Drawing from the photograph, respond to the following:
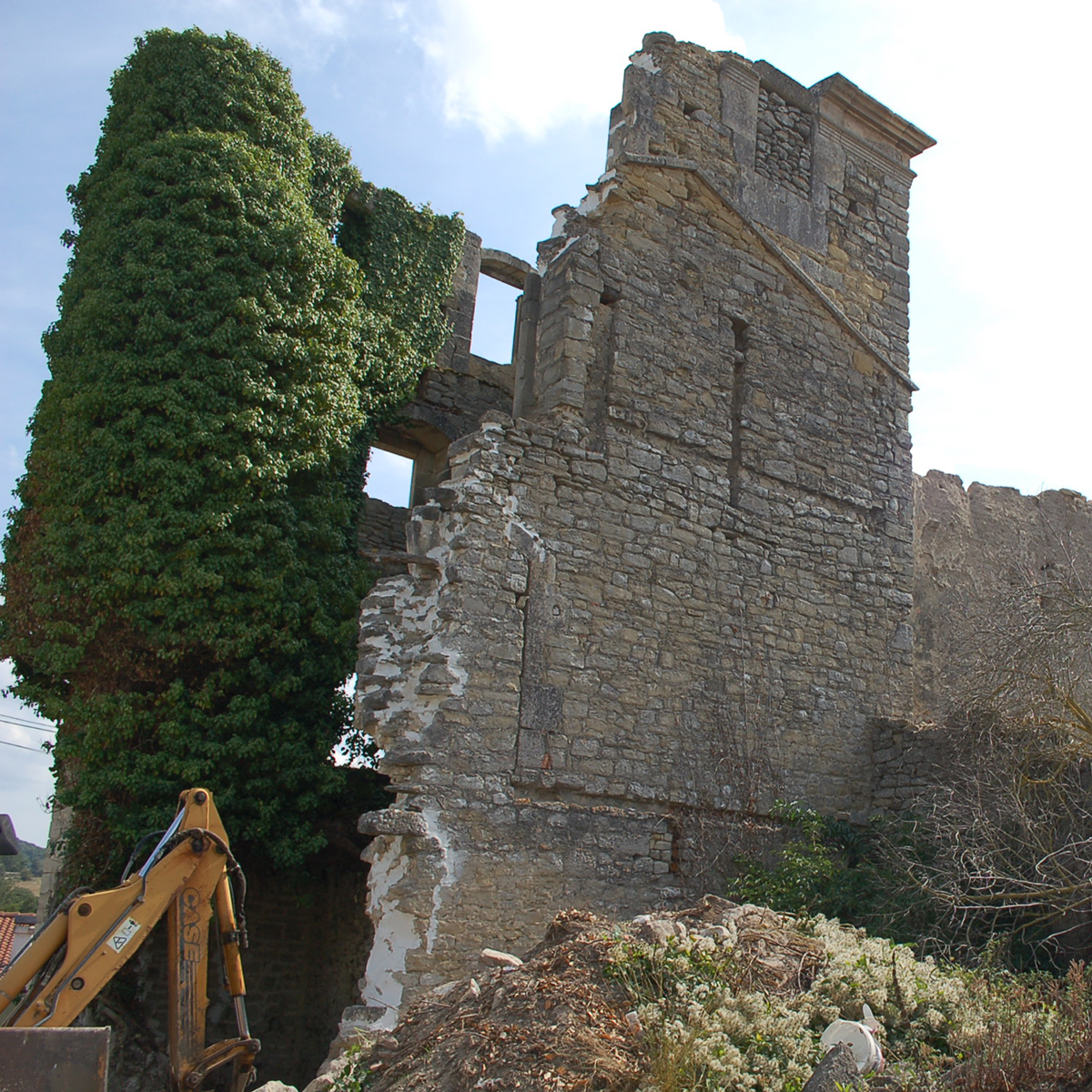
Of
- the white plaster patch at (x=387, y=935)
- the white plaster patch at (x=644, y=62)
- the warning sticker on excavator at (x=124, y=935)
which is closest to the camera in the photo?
the warning sticker on excavator at (x=124, y=935)

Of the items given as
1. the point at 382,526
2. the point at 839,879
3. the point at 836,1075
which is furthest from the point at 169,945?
the point at 382,526

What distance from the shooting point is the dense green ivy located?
8359 millimetres

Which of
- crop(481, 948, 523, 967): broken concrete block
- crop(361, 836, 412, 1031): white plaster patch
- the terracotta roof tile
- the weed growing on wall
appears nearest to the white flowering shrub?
crop(481, 948, 523, 967): broken concrete block

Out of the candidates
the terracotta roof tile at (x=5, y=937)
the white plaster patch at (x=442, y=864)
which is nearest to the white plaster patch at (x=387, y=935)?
the white plaster patch at (x=442, y=864)

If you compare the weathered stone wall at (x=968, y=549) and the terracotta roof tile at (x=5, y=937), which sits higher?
the weathered stone wall at (x=968, y=549)

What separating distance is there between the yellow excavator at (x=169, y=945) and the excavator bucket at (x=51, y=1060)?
1.24ft

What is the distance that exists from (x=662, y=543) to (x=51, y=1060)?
19.0ft

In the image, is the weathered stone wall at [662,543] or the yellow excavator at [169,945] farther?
the weathered stone wall at [662,543]

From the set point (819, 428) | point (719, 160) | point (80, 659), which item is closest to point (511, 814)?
point (80, 659)

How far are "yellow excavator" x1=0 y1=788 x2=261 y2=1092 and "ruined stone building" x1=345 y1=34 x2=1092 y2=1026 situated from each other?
4.52 ft

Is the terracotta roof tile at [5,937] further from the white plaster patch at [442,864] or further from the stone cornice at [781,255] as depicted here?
the stone cornice at [781,255]

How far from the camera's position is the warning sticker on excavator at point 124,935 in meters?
5.48

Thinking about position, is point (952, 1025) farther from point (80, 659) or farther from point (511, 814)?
point (80, 659)

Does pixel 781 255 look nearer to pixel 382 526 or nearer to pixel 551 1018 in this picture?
pixel 382 526
